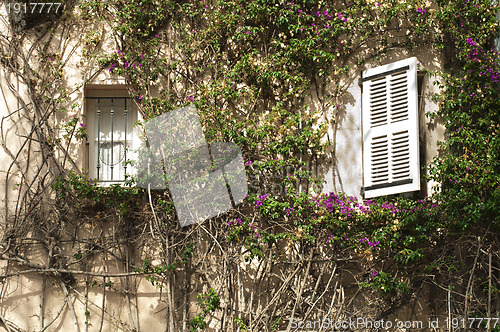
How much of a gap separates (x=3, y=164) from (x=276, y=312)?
349 cm

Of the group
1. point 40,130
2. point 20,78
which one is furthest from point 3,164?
point 20,78

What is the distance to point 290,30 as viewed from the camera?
747 centimetres

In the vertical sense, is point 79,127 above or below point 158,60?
below

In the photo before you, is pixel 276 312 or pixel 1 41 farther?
pixel 1 41

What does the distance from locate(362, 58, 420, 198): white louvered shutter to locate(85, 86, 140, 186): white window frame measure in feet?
8.80

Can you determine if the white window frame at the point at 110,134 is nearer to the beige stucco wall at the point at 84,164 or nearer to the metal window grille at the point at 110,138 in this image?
the metal window grille at the point at 110,138

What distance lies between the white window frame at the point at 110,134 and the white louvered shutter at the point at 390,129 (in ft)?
8.80

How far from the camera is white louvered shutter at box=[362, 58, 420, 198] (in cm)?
702

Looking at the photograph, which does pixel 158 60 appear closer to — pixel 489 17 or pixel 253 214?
pixel 253 214

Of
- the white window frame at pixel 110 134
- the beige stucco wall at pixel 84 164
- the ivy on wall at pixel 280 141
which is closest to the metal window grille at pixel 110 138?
→ the white window frame at pixel 110 134

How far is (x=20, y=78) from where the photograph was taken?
24.3 feet

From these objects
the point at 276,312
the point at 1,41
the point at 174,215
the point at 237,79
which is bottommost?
the point at 276,312

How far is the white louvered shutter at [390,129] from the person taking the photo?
7020 mm

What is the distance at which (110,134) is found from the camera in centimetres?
754
